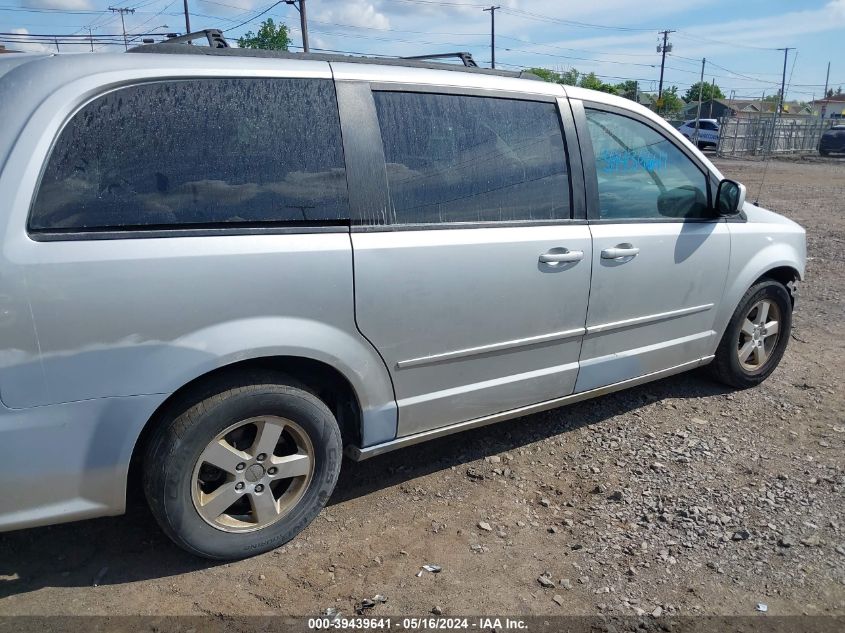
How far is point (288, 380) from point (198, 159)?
912 mm

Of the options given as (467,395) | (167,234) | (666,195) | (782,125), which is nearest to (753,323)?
(666,195)

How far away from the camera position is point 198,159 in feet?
8.25

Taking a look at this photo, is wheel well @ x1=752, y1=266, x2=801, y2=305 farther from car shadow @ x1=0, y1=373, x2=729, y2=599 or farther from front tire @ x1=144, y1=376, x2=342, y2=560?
front tire @ x1=144, y1=376, x2=342, y2=560

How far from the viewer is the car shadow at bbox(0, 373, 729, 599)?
2.76 m

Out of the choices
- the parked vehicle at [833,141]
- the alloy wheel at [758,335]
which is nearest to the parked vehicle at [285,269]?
the alloy wheel at [758,335]

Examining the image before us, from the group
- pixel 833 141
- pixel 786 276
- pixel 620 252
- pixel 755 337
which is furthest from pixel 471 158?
pixel 833 141

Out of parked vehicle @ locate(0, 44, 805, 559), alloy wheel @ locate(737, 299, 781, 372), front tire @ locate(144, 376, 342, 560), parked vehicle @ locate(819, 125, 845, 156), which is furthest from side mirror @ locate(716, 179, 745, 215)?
parked vehicle @ locate(819, 125, 845, 156)

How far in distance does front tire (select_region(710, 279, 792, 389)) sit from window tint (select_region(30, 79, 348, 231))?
2915 mm

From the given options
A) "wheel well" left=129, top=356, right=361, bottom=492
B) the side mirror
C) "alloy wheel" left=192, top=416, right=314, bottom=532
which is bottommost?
"alloy wheel" left=192, top=416, right=314, bottom=532

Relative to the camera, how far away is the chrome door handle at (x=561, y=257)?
329cm

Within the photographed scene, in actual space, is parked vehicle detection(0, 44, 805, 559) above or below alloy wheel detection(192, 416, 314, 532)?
above

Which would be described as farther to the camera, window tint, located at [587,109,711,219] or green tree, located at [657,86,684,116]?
green tree, located at [657,86,684,116]

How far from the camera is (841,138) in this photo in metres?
A: 31.4

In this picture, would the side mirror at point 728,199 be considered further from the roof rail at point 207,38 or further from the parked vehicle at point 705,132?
the parked vehicle at point 705,132
